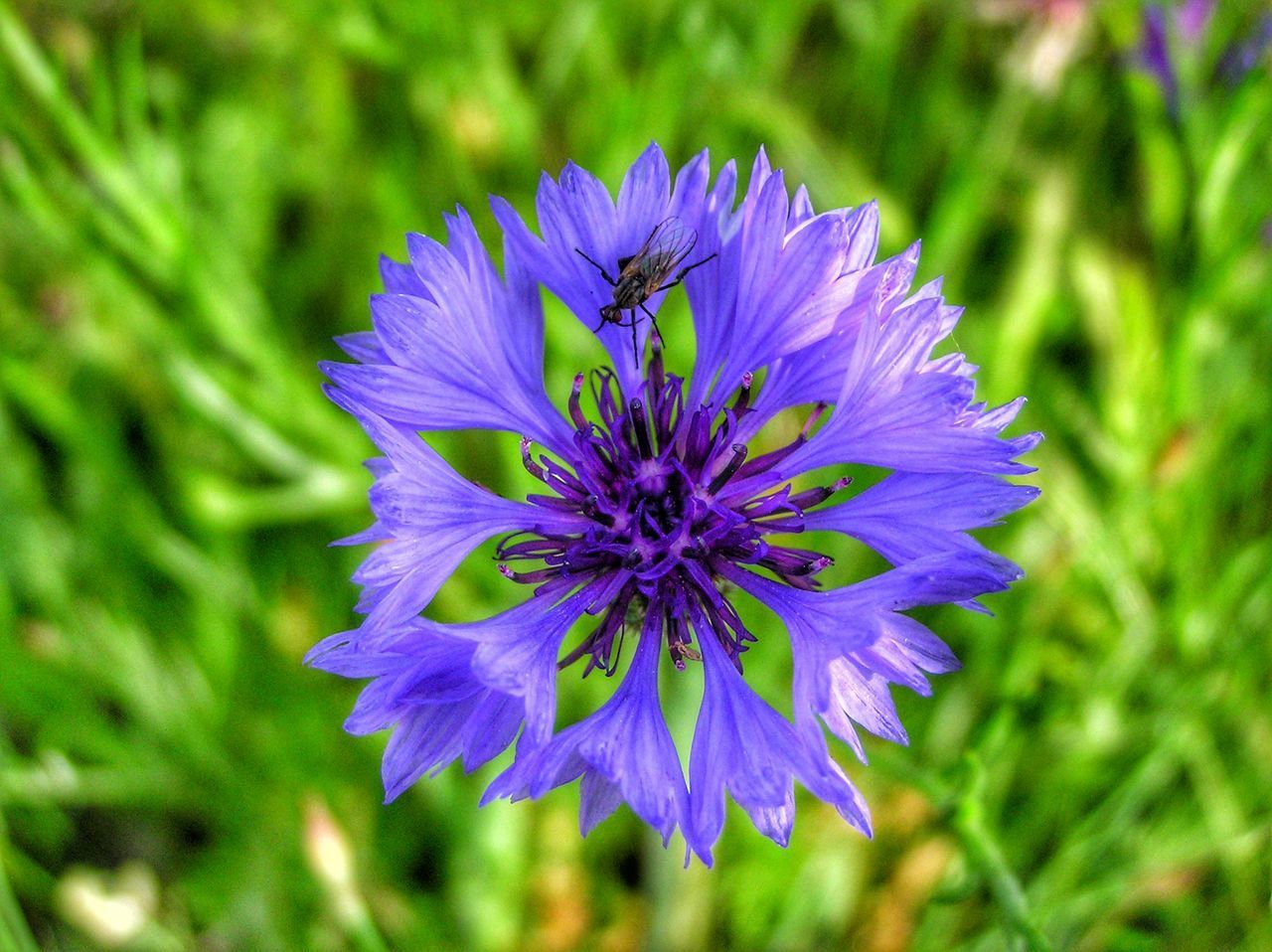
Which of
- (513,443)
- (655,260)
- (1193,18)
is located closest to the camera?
(655,260)

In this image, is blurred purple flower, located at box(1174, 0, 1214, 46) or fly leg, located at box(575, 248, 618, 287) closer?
fly leg, located at box(575, 248, 618, 287)

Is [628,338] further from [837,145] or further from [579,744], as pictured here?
[837,145]

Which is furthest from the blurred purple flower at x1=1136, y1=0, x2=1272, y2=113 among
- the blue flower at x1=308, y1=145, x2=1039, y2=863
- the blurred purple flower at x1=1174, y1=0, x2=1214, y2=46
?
the blue flower at x1=308, y1=145, x2=1039, y2=863

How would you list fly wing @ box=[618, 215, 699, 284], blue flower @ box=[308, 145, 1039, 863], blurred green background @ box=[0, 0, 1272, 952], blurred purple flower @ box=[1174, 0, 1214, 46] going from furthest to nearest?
blurred purple flower @ box=[1174, 0, 1214, 46] → blurred green background @ box=[0, 0, 1272, 952] → fly wing @ box=[618, 215, 699, 284] → blue flower @ box=[308, 145, 1039, 863]

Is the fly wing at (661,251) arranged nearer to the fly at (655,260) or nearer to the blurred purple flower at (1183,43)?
the fly at (655,260)

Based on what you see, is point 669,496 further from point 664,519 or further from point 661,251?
point 661,251

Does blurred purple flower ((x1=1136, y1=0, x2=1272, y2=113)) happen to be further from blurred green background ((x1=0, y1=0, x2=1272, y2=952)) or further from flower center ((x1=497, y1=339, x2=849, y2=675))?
flower center ((x1=497, y1=339, x2=849, y2=675))

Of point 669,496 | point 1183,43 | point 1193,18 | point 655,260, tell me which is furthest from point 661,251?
point 1193,18

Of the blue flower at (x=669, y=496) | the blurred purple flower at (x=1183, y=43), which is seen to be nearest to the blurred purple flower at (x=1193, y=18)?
the blurred purple flower at (x=1183, y=43)
